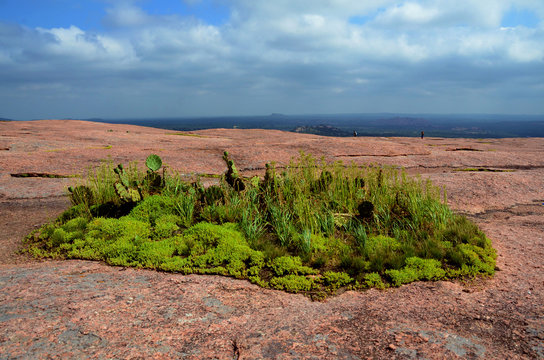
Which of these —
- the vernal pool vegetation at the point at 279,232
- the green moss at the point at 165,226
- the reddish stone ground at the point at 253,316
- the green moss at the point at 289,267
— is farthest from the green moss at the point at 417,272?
the green moss at the point at 165,226

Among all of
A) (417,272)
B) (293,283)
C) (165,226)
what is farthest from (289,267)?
(165,226)

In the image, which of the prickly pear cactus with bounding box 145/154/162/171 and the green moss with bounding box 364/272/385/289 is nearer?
the green moss with bounding box 364/272/385/289

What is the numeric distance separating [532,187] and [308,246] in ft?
23.7

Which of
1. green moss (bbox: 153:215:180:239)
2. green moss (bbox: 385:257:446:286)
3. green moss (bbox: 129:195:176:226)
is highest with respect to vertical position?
green moss (bbox: 129:195:176:226)

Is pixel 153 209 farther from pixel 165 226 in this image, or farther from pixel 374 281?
pixel 374 281

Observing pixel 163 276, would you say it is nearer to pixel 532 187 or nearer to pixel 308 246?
pixel 308 246

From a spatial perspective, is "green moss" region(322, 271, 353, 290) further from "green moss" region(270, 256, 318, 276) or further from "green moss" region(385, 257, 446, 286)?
"green moss" region(385, 257, 446, 286)

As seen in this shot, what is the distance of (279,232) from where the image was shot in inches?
226

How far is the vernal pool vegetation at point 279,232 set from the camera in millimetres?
4750

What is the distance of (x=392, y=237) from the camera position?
5855 millimetres

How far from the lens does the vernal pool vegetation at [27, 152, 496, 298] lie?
4.75 m

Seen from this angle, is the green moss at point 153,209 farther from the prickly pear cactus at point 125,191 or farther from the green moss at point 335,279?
the green moss at point 335,279

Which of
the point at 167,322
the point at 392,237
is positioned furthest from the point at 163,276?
the point at 392,237

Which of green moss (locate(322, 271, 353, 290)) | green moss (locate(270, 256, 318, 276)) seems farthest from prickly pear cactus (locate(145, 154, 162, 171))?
green moss (locate(322, 271, 353, 290))
